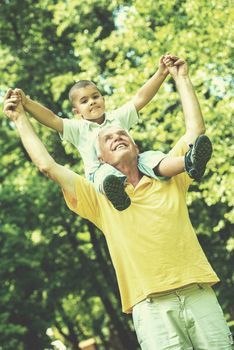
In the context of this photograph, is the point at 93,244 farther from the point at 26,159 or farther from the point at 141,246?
the point at 141,246

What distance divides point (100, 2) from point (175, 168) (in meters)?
13.1

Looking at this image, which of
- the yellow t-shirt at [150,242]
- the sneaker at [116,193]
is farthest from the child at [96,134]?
the yellow t-shirt at [150,242]

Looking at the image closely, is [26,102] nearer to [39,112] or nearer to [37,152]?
[39,112]

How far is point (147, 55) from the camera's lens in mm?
12570

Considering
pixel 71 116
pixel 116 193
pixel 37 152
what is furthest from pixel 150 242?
A: pixel 71 116

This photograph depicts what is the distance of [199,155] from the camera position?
10.2 ft

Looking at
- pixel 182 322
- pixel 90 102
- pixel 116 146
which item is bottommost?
pixel 182 322

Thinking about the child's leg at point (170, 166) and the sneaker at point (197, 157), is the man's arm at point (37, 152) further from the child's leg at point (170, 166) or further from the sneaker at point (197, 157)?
the sneaker at point (197, 157)

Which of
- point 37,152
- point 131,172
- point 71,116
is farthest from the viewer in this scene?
point 71,116

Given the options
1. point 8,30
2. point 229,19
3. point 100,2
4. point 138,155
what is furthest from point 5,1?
point 138,155

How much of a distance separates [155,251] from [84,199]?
52cm

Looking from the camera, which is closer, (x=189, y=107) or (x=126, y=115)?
(x=189, y=107)

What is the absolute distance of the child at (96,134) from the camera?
3100 millimetres

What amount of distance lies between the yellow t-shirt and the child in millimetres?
105
